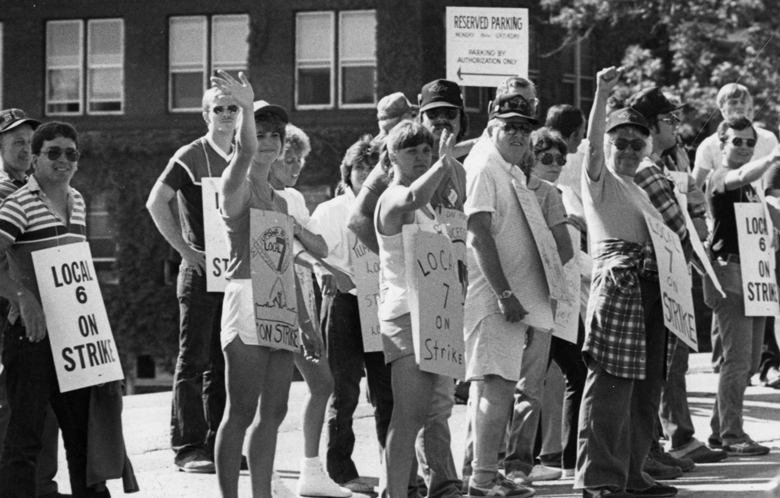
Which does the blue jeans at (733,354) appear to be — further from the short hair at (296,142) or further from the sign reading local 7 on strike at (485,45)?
the short hair at (296,142)

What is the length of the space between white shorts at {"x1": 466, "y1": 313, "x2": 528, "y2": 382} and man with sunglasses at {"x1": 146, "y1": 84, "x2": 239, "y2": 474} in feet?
5.56

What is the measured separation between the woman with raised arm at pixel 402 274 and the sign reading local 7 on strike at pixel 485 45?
13.8ft

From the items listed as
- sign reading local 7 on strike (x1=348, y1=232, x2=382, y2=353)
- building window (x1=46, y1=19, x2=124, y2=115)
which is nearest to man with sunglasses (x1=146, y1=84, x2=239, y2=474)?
sign reading local 7 on strike (x1=348, y1=232, x2=382, y2=353)

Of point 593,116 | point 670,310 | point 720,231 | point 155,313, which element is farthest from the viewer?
point 155,313

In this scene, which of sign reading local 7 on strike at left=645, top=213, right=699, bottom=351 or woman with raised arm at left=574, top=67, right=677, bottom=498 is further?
sign reading local 7 on strike at left=645, top=213, right=699, bottom=351

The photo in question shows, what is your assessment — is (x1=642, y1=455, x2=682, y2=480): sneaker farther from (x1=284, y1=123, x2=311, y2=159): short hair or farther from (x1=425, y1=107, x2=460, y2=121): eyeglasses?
(x1=284, y1=123, x2=311, y2=159): short hair

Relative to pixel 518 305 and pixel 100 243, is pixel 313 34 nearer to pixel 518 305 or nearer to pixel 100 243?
pixel 100 243

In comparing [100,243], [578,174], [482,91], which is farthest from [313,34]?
[578,174]

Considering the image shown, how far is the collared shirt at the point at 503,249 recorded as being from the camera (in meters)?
7.43

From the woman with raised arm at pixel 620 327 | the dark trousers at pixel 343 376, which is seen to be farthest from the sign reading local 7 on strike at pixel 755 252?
the dark trousers at pixel 343 376

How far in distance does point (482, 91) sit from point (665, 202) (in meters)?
20.7

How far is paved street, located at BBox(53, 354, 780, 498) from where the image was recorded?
25.3 feet

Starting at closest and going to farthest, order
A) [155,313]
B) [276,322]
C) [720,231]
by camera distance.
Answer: [276,322] < [720,231] < [155,313]

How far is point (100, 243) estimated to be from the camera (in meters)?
29.0
